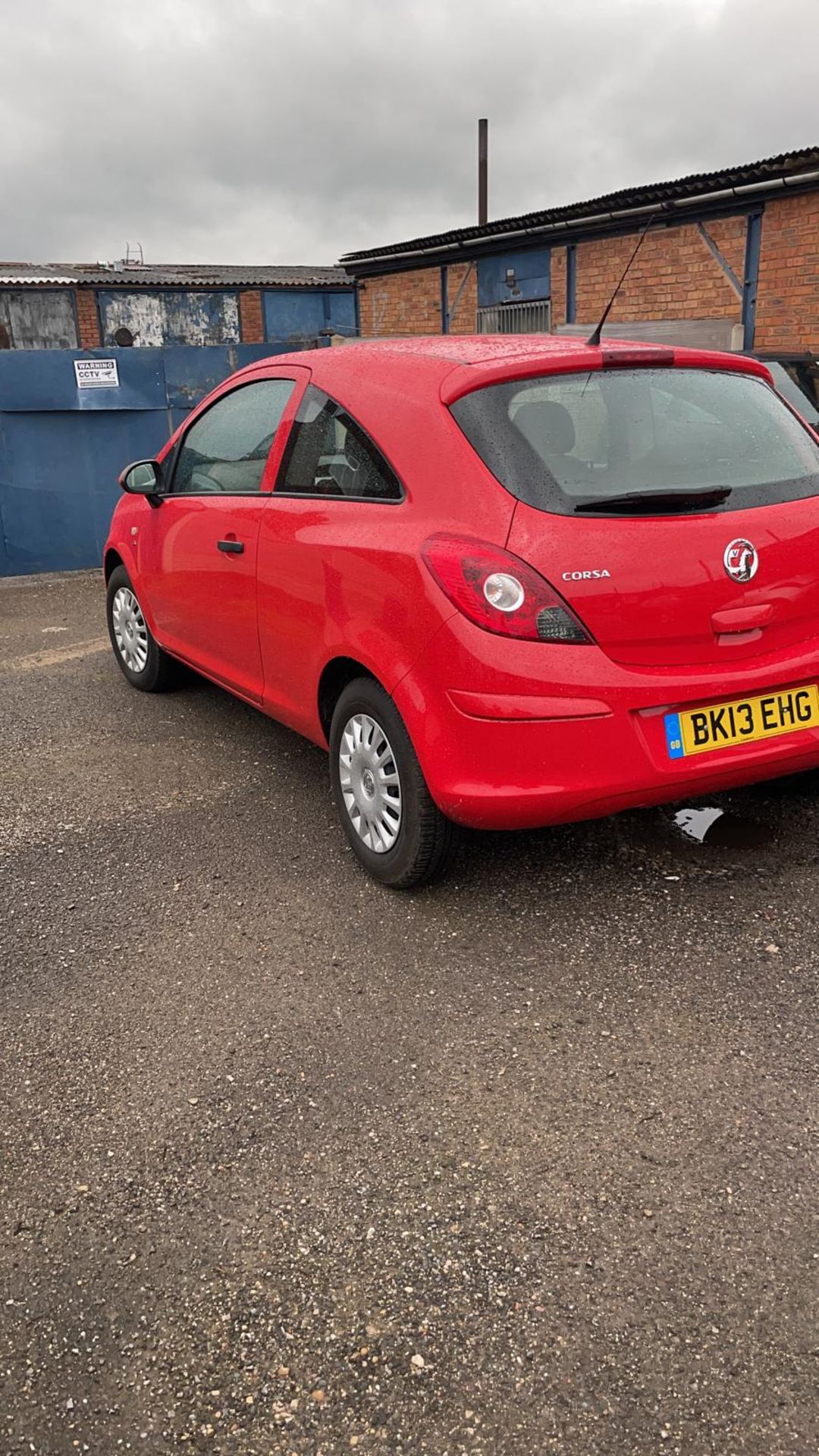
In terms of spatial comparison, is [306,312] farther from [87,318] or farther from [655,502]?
[655,502]

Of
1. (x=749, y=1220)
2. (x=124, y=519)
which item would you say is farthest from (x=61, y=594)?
(x=749, y=1220)

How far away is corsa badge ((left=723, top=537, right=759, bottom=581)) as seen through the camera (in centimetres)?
300

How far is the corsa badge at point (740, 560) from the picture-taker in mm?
2998

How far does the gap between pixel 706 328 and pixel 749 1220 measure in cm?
1333

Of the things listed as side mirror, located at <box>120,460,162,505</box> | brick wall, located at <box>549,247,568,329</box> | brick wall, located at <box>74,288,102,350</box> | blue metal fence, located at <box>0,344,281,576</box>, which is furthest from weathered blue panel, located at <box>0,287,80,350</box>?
side mirror, located at <box>120,460,162,505</box>

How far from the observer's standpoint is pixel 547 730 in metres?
2.90

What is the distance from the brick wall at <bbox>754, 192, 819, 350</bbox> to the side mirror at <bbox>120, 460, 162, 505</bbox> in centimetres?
1026

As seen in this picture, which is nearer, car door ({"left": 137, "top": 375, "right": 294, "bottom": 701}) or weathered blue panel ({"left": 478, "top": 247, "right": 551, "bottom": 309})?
car door ({"left": 137, "top": 375, "right": 294, "bottom": 701})

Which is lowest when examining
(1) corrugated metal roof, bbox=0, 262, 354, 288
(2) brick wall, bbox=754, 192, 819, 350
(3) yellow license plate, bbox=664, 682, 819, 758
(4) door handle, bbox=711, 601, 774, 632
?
(3) yellow license plate, bbox=664, 682, 819, 758

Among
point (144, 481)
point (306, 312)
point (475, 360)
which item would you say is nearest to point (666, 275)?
point (144, 481)

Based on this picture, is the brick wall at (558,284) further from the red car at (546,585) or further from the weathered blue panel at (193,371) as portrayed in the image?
the red car at (546,585)

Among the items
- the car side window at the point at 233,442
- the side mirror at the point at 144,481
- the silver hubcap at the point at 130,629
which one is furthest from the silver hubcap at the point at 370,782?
the silver hubcap at the point at 130,629

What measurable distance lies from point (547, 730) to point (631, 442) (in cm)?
90

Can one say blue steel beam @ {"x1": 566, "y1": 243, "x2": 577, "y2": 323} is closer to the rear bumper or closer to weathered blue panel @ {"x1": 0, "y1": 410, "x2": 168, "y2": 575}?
weathered blue panel @ {"x1": 0, "y1": 410, "x2": 168, "y2": 575}
